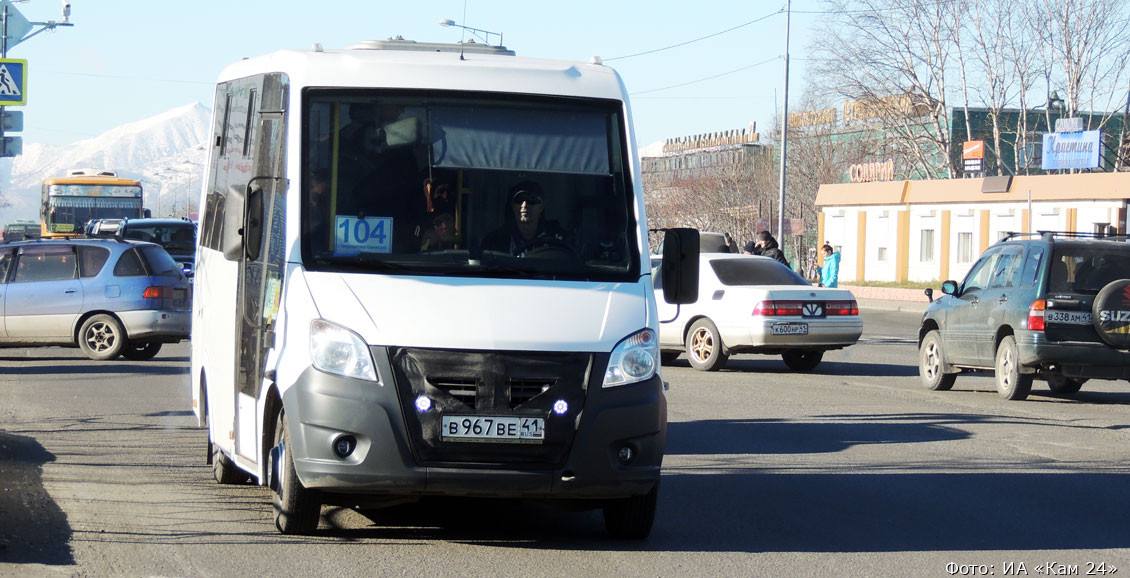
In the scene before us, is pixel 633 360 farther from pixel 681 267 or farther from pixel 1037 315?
pixel 1037 315

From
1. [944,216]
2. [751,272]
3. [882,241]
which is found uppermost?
[944,216]

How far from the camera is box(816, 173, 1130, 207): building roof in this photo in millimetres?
51000

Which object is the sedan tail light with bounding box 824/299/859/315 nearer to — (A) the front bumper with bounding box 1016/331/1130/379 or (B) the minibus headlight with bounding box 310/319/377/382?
(A) the front bumper with bounding box 1016/331/1130/379

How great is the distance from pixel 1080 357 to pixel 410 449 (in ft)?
35.6

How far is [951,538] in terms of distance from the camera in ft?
27.6

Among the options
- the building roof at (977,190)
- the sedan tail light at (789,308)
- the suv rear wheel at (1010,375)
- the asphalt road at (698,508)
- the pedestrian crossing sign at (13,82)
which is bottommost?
the asphalt road at (698,508)

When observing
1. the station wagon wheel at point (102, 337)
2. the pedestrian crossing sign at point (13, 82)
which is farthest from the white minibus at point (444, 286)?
the pedestrian crossing sign at point (13, 82)

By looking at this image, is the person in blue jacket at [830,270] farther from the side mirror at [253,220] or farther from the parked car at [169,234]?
the side mirror at [253,220]

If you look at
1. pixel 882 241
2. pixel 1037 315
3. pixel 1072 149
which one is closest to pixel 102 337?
pixel 1037 315

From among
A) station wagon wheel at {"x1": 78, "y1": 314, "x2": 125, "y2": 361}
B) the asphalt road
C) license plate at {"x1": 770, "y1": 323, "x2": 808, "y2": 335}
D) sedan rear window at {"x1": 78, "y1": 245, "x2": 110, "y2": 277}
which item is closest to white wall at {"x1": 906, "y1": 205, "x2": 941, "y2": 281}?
license plate at {"x1": 770, "y1": 323, "x2": 808, "y2": 335}

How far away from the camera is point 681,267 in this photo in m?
8.46

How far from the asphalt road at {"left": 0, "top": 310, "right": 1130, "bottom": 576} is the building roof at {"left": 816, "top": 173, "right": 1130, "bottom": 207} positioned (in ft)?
122

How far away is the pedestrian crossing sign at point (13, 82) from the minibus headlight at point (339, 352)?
96.3ft

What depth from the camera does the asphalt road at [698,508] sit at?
24.8 feet
